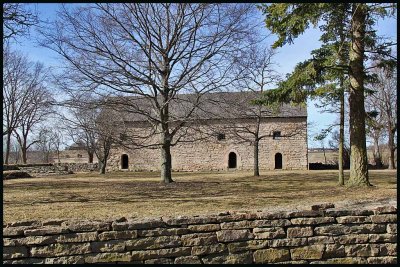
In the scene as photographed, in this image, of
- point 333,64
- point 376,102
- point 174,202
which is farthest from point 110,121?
point 376,102

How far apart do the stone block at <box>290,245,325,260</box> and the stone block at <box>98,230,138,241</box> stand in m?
1.88

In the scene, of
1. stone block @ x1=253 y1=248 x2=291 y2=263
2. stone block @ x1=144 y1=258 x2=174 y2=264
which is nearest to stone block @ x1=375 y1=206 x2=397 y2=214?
stone block @ x1=253 y1=248 x2=291 y2=263

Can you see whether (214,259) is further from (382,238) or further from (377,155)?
(377,155)

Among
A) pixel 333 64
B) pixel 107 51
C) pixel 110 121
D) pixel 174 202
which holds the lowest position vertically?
pixel 174 202

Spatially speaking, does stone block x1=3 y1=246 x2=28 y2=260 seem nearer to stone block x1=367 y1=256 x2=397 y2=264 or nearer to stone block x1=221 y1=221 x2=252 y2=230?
stone block x1=221 y1=221 x2=252 y2=230

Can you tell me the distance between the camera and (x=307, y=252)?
14.3ft

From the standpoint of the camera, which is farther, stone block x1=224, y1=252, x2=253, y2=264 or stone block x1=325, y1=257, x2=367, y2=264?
stone block x1=325, y1=257, x2=367, y2=264

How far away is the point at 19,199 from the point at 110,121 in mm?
5762

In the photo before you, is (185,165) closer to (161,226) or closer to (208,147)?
(208,147)

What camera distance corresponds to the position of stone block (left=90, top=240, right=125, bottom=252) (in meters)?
4.13

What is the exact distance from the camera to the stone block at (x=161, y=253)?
4188 millimetres

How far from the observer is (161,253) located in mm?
4234

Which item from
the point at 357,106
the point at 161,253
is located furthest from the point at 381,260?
the point at 357,106

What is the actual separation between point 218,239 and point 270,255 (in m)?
0.64
